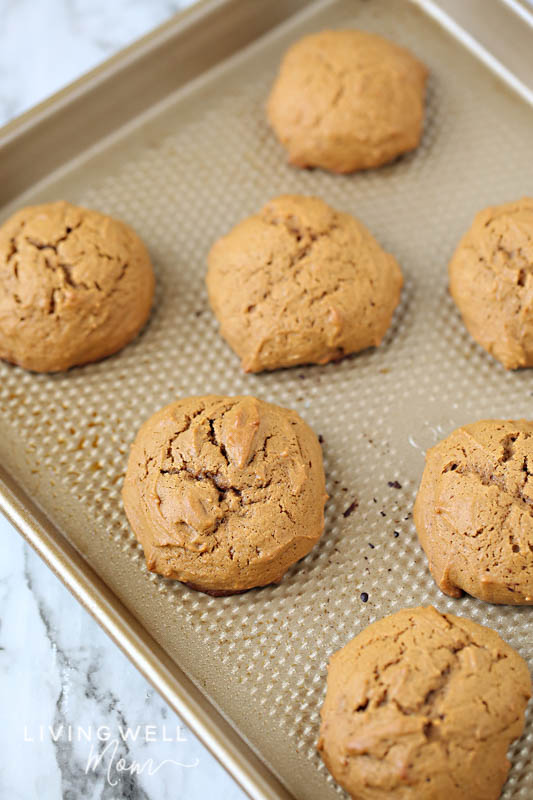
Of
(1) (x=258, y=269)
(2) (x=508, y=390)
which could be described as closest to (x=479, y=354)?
(2) (x=508, y=390)

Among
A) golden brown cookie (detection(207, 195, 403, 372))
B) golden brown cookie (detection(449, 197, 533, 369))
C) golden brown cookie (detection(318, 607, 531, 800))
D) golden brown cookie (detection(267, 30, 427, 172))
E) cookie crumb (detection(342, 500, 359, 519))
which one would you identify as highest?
golden brown cookie (detection(267, 30, 427, 172))

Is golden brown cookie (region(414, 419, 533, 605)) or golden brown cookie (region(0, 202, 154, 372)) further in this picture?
golden brown cookie (region(0, 202, 154, 372))

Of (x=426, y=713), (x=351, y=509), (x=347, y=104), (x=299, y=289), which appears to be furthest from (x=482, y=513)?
(x=347, y=104)

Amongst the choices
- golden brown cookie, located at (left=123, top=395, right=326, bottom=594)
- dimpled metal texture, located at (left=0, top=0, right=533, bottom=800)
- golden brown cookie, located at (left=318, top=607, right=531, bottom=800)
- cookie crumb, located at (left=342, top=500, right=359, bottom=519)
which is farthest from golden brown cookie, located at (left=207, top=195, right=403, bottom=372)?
golden brown cookie, located at (left=318, top=607, right=531, bottom=800)

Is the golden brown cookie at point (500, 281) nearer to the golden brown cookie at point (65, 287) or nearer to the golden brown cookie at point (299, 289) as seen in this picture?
the golden brown cookie at point (299, 289)

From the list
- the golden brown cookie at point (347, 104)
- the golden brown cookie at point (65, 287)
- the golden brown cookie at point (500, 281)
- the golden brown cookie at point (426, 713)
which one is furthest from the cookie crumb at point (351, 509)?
the golden brown cookie at point (347, 104)

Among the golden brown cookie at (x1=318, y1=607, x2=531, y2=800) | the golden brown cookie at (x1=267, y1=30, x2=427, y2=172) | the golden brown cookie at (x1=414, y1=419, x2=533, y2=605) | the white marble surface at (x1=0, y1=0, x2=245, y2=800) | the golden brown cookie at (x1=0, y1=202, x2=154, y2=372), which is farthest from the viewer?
the golden brown cookie at (x1=267, y1=30, x2=427, y2=172)

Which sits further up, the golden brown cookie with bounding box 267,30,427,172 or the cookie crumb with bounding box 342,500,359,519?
the golden brown cookie with bounding box 267,30,427,172

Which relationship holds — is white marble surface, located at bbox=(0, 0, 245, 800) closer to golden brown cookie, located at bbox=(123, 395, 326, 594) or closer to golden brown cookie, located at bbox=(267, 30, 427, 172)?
golden brown cookie, located at bbox=(123, 395, 326, 594)
